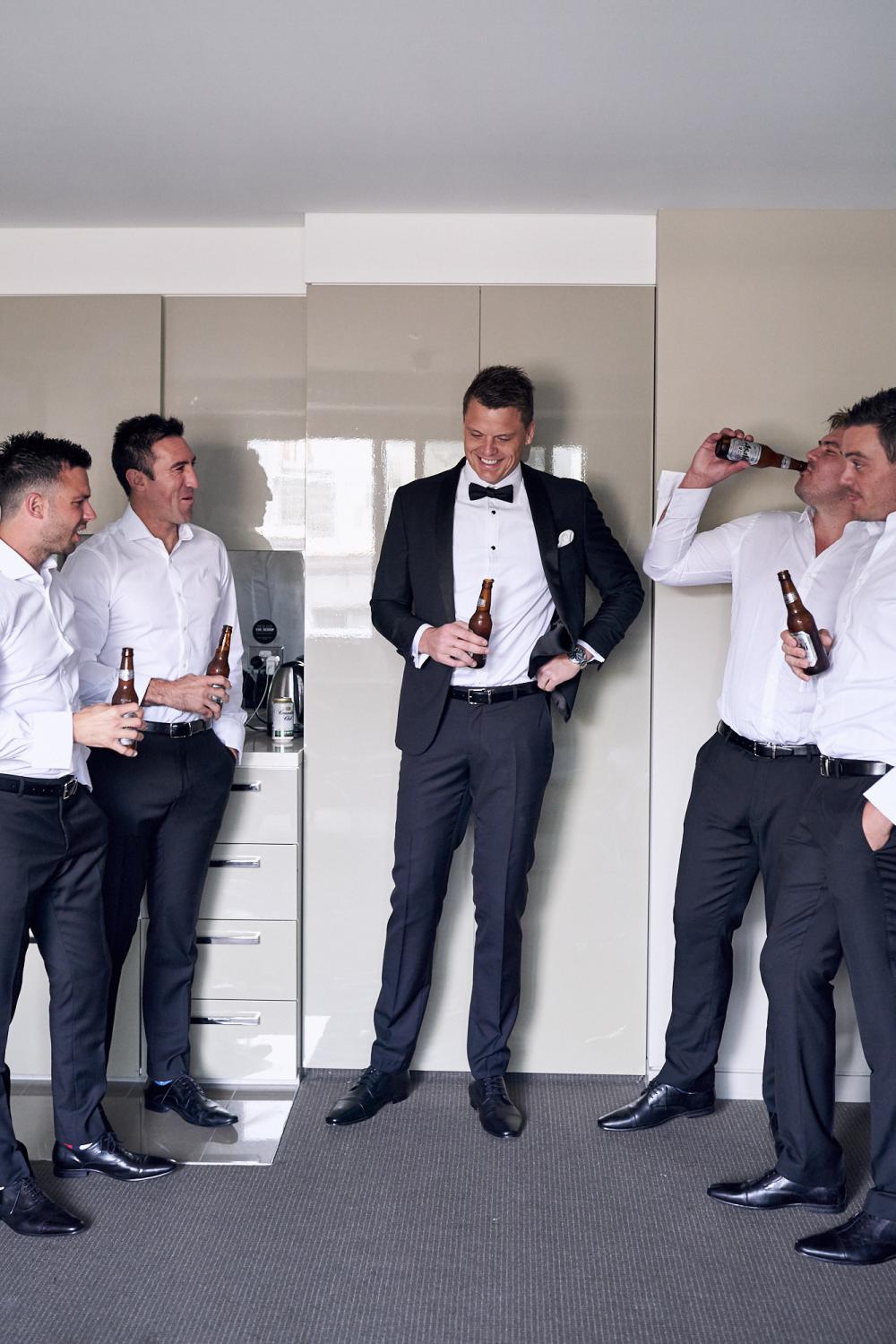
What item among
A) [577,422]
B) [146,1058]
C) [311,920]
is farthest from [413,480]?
[146,1058]

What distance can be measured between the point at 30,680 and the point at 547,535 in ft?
4.67

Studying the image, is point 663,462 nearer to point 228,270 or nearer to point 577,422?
point 577,422

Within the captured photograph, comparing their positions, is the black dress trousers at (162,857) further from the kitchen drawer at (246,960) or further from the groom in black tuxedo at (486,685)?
the groom in black tuxedo at (486,685)

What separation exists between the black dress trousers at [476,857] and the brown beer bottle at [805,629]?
2.43 ft

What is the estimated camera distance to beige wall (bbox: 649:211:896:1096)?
3.37 m

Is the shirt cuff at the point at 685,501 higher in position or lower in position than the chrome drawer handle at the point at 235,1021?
higher

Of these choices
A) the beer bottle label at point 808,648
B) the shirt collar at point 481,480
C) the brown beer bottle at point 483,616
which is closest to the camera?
the beer bottle label at point 808,648

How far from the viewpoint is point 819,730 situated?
258 centimetres

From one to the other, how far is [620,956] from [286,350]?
2169 mm

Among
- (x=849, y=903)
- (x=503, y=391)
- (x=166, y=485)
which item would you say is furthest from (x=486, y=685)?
(x=849, y=903)

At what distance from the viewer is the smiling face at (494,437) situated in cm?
313

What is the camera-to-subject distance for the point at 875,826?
8.06 ft

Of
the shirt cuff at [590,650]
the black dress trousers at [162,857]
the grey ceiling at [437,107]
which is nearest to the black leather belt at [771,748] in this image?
the shirt cuff at [590,650]

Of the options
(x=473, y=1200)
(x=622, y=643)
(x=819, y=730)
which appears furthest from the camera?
(x=622, y=643)
